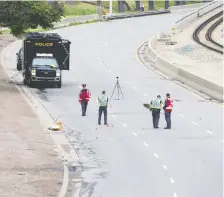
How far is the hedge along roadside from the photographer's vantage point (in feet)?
146

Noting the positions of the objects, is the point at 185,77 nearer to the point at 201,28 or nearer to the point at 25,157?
the point at 25,157

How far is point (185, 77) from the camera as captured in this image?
50.5 m

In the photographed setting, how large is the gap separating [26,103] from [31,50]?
8647 mm

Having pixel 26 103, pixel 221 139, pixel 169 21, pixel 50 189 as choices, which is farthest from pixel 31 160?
pixel 169 21

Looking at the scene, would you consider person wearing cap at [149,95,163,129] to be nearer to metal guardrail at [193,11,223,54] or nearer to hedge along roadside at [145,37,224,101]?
hedge along roadside at [145,37,224,101]

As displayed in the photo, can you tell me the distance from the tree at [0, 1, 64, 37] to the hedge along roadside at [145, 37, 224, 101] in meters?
8.84

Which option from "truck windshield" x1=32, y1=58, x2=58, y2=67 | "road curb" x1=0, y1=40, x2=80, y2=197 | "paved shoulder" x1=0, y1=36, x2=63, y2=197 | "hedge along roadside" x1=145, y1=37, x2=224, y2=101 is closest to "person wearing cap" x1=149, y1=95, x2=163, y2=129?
"road curb" x1=0, y1=40, x2=80, y2=197

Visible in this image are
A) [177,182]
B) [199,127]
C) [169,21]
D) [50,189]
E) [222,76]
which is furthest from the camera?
[169,21]

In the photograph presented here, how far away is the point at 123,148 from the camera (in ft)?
98.9

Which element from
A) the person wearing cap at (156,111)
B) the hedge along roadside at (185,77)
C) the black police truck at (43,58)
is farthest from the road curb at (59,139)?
the hedge along roadside at (185,77)

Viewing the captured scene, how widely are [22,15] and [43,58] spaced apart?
297 centimetres

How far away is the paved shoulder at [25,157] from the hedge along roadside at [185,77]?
10.7m

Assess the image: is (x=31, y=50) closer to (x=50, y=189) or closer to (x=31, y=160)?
(x=31, y=160)

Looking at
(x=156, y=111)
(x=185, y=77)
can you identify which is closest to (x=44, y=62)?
(x=185, y=77)
